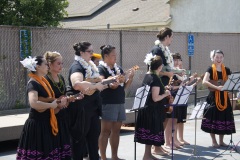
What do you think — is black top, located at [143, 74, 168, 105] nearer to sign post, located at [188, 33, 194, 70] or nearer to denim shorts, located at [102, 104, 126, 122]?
denim shorts, located at [102, 104, 126, 122]

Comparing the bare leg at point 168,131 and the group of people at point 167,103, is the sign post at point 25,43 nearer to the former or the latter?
the group of people at point 167,103

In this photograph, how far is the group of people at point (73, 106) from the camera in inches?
248

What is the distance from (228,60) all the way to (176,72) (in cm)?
1101

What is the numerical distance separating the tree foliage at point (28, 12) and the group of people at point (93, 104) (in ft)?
35.9

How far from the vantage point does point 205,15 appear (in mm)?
27922

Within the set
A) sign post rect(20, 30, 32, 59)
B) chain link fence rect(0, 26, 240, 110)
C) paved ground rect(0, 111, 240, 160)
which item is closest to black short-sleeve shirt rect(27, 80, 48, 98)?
paved ground rect(0, 111, 240, 160)

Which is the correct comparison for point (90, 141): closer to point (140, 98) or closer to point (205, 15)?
point (140, 98)

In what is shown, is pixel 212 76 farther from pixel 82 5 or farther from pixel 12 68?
pixel 82 5

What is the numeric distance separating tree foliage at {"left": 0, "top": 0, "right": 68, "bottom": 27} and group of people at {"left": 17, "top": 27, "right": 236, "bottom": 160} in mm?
10928

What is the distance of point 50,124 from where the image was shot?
6.39 m

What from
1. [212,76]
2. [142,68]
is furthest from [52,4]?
[212,76]

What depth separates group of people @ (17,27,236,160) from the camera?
6.32 meters

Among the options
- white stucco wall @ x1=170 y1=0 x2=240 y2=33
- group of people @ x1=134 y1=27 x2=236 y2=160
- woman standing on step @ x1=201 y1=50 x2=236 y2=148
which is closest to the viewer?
group of people @ x1=134 y1=27 x2=236 y2=160

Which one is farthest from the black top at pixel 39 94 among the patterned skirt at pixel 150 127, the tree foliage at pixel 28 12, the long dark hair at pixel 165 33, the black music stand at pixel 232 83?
the tree foliage at pixel 28 12
